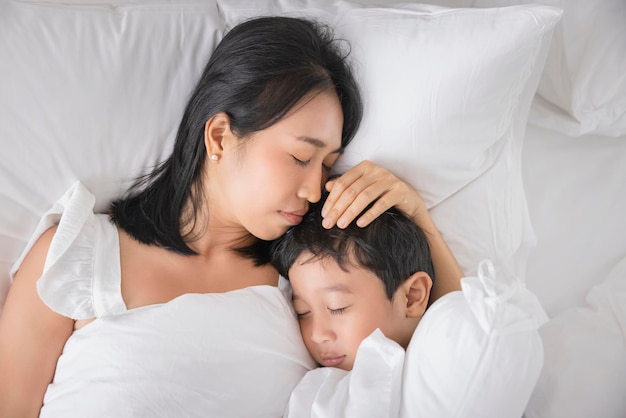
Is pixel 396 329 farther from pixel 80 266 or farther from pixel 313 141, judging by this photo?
pixel 80 266

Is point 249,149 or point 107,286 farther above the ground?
point 249,149

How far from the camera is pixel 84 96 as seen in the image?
1.46 meters

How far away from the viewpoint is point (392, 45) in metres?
1.51

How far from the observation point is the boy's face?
4.45ft

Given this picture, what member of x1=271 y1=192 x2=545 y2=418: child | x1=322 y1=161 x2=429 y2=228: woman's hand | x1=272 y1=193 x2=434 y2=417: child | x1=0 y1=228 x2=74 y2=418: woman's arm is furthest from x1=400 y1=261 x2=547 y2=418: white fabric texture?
x1=0 y1=228 x2=74 y2=418: woman's arm

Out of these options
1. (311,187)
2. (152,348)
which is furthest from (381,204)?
(152,348)

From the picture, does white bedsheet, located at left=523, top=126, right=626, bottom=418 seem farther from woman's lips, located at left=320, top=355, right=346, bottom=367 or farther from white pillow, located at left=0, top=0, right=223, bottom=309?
white pillow, located at left=0, top=0, right=223, bottom=309

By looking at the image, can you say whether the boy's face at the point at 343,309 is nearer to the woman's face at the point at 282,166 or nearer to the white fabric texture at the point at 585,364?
the woman's face at the point at 282,166

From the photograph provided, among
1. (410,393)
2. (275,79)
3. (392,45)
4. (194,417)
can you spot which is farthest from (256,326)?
(392,45)

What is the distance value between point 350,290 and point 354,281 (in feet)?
0.07

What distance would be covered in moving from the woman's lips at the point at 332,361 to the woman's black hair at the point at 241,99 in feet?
0.91

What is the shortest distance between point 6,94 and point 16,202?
0.77ft

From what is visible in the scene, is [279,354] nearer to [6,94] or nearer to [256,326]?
[256,326]

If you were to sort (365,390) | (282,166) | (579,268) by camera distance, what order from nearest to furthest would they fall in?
1. (365,390)
2. (282,166)
3. (579,268)
